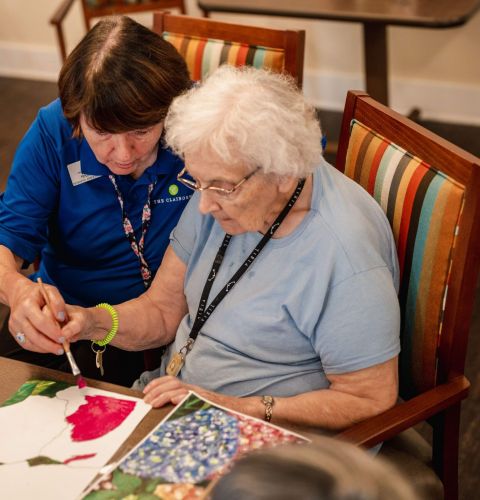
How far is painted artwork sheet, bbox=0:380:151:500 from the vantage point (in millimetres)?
1165

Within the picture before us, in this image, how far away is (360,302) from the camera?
1.32m

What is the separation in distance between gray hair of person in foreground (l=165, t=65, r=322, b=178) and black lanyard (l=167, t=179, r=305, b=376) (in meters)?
0.10

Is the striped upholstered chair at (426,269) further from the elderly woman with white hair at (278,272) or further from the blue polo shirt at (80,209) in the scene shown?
the blue polo shirt at (80,209)

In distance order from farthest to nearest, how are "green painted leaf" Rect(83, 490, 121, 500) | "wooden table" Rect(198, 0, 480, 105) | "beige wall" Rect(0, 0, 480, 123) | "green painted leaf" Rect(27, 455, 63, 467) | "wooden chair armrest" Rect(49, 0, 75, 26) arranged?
"beige wall" Rect(0, 0, 480, 123), "wooden chair armrest" Rect(49, 0, 75, 26), "wooden table" Rect(198, 0, 480, 105), "green painted leaf" Rect(27, 455, 63, 467), "green painted leaf" Rect(83, 490, 121, 500)

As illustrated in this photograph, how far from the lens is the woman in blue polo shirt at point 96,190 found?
1566 mm

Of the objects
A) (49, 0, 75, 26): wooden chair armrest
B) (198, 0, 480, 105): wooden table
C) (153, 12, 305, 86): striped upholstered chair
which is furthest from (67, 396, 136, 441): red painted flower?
(49, 0, 75, 26): wooden chair armrest

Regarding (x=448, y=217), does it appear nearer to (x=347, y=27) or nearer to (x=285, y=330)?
(x=285, y=330)

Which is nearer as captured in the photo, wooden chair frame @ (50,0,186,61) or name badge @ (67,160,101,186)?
name badge @ (67,160,101,186)

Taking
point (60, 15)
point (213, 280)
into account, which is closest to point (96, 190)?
point (213, 280)

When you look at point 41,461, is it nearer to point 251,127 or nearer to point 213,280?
point 213,280

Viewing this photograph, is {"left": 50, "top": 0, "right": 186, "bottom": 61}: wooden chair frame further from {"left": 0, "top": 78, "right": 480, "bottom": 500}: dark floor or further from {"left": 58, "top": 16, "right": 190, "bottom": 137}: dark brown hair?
{"left": 58, "top": 16, "right": 190, "bottom": 137}: dark brown hair

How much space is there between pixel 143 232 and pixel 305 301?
2.04 feet

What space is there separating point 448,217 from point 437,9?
2.08m

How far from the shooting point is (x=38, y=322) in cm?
146
